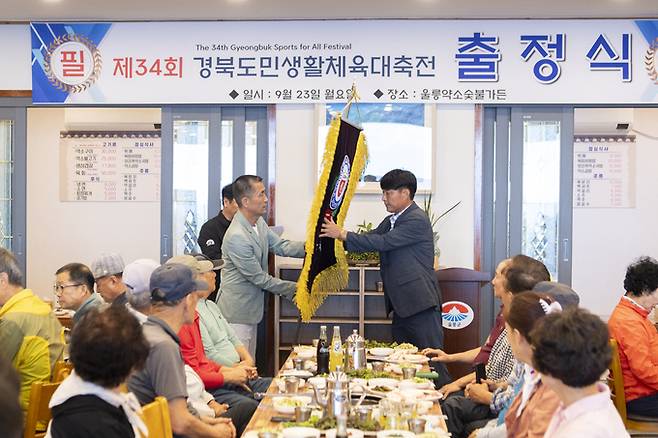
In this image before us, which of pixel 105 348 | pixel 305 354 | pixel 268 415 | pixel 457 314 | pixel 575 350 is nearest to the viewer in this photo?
pixel 575 350

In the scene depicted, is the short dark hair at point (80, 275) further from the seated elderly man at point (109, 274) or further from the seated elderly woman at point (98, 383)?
the seated elderly woman at point (98, 383)

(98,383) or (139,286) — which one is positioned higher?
(139,286)

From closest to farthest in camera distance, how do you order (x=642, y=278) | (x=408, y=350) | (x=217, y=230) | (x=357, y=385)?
(x=357, y=385) → (x=642, y=278) → (x=408, y=350) → (x=217, y=230)

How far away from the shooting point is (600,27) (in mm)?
6219

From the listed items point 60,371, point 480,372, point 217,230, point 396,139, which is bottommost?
point 480,372

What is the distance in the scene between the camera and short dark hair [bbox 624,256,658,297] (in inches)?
159

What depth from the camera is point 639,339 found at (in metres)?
3.94

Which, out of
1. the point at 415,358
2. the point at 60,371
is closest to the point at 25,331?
the point at 60,371

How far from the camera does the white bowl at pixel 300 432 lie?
2570 mm

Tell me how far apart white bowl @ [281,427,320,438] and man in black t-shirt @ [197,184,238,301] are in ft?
11.2

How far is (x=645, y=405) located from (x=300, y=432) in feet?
7.31

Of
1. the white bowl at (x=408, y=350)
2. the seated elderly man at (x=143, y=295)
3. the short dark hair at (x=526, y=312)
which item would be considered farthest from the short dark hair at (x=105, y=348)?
the white bowl at (x=408, y=350)

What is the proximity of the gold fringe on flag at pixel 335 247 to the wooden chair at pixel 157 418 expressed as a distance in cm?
229

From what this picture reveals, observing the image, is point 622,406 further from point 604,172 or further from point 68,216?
point 68,216
